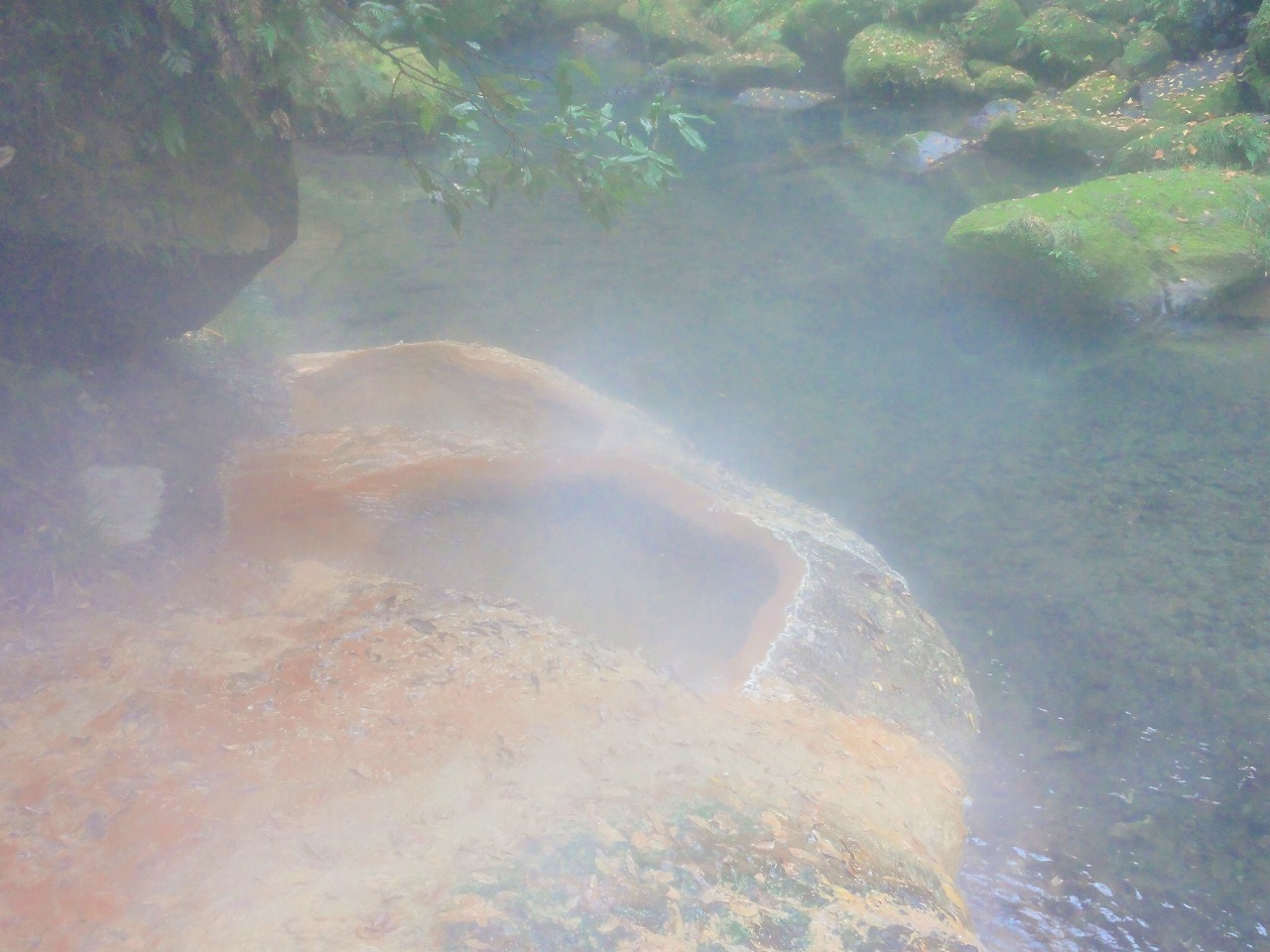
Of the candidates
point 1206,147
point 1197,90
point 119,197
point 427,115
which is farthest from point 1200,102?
point 427,115

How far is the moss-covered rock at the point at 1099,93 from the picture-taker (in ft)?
59.8

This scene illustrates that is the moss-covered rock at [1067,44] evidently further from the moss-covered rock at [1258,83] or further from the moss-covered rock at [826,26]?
the moss-covered rock at [1258,83]

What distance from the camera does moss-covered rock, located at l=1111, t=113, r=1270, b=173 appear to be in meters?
13.7

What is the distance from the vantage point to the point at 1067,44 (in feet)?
64.8

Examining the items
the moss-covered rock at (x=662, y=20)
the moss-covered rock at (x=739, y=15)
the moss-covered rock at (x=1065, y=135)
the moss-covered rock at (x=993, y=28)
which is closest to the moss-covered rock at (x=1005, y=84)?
the moss-covered rock at (x=993, y=28)

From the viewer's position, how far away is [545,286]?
40.0ft

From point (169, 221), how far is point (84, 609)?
2333mm

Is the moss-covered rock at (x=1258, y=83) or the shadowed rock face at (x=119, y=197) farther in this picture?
the moss-covered rock at (x=1258, y=83)

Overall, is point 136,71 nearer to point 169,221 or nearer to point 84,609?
point 169,221

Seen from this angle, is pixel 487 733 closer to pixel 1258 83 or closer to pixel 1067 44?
pixel 1258 83

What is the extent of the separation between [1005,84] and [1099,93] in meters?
2.11

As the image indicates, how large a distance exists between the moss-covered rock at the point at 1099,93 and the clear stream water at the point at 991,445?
4830mm

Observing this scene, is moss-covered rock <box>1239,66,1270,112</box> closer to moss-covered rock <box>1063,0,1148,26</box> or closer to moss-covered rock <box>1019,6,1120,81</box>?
moss-covered rock <box>1019,6,1120,81</box>

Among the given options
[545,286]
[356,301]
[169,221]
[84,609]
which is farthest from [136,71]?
[545,286]
